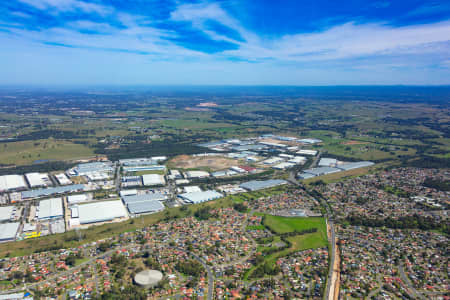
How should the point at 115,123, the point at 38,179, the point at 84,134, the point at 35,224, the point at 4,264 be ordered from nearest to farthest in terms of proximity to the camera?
the point at 4,264 < the point at 35,224 < the point at 38,179 < the point at 84,134 < the point at 115,123

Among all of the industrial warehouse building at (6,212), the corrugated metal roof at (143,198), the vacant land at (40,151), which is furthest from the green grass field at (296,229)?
the vacant land at (40,151)

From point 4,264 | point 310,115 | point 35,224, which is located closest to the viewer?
point 4,264

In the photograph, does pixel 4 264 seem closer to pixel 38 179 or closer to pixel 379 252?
pixel 38 179

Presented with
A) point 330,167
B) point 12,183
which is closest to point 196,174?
point 330,167

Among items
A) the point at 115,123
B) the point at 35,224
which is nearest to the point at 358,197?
the point at 35,224

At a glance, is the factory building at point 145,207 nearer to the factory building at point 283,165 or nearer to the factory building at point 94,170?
the factory building at point 94,170

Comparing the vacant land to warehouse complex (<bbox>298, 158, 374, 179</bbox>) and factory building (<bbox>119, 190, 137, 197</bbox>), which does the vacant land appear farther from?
warehouse complex (<bbox>298, 158, 374, 179</bbox>)

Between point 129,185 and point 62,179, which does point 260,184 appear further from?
point 62,179

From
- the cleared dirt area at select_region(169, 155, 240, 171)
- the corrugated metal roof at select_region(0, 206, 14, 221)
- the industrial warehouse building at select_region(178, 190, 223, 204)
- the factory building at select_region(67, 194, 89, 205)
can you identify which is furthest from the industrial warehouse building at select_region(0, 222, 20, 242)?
the cleared dirt area at select_region(169, 155, 240, 171)
